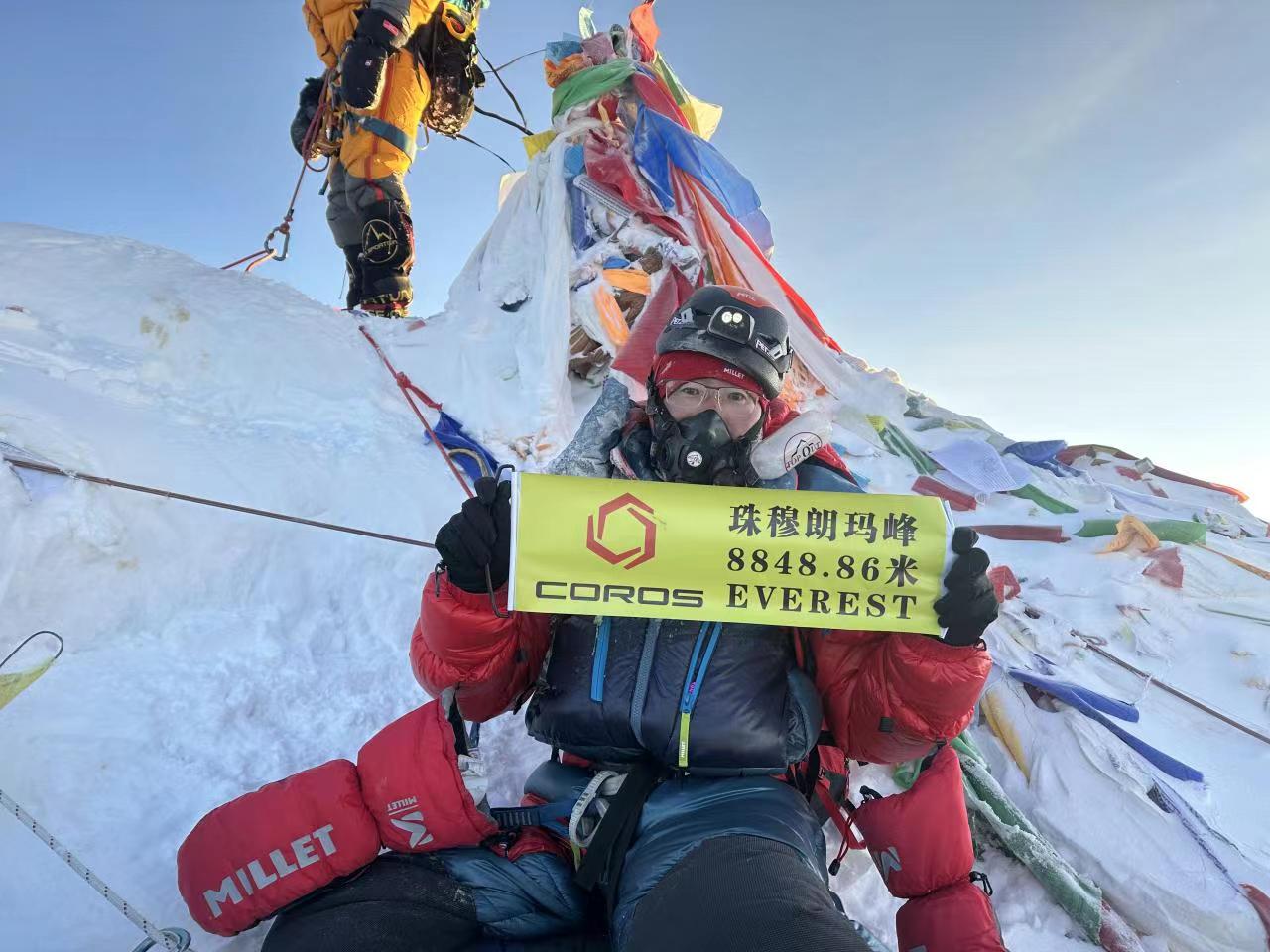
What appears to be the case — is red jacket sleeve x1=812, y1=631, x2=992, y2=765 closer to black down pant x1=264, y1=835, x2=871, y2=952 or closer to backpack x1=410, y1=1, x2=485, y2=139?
black down pant x1=264, y1=835, x2=871, y2=952

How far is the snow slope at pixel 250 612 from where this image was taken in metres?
1.86

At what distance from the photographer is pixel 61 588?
226cm

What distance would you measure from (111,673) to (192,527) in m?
0.78

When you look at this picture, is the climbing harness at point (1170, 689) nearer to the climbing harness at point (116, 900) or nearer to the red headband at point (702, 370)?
the red headband at point (702, 370)

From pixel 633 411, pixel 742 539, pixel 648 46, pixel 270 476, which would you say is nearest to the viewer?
pixel 742 539

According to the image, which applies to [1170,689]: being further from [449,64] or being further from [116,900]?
[449,64]

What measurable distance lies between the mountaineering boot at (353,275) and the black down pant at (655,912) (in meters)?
5.96

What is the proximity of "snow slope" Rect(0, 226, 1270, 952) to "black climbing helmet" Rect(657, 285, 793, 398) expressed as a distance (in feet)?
5.51

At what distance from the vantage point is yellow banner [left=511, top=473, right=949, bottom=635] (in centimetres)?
150

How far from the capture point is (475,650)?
5.45 feet

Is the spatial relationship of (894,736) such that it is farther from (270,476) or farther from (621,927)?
(270,476)

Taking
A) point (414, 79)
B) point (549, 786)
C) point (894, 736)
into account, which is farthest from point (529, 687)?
point (414, 79)

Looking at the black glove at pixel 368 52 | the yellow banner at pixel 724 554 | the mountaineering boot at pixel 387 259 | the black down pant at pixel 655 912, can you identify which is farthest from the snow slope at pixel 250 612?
the black glove at pixel 368 52

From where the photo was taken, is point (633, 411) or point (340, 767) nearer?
point (340, 767)
